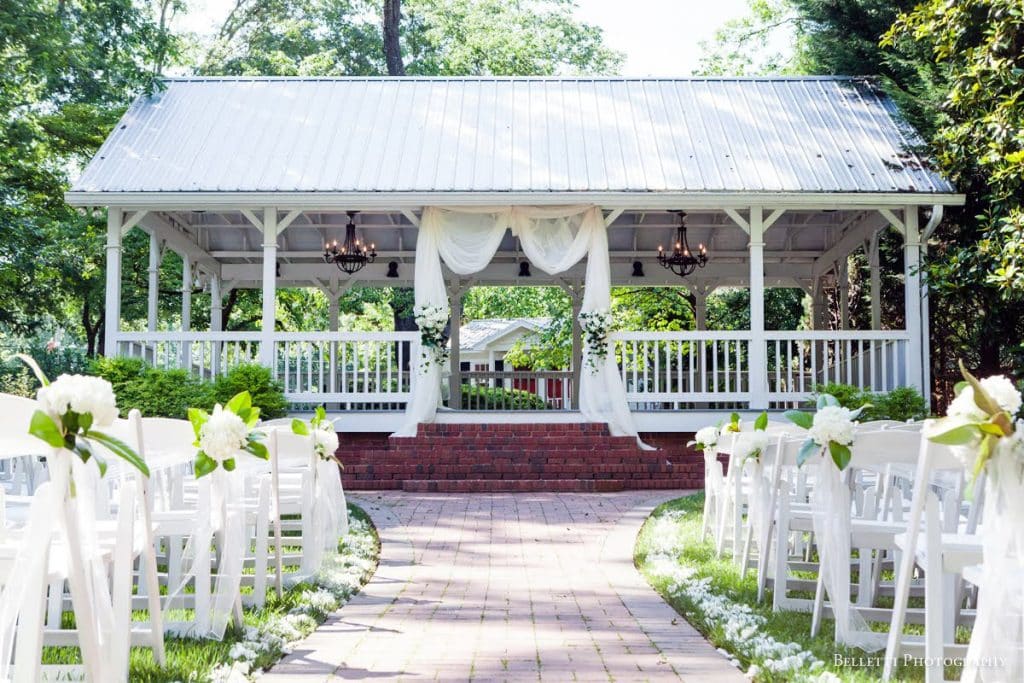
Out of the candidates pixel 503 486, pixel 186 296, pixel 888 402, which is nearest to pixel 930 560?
pixel 503 486

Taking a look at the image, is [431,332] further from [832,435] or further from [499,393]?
[832,435]

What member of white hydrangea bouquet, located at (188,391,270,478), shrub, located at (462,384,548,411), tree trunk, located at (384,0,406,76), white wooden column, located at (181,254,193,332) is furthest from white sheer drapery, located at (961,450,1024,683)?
tree trunk, located at (384,0,406,76)

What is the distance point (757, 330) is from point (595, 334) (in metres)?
2.07

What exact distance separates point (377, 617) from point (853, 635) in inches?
91.0

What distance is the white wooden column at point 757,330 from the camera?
13469mm

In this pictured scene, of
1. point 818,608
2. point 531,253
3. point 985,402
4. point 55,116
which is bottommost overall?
point 818,608

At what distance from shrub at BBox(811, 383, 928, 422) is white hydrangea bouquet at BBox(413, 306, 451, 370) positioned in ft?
15.2

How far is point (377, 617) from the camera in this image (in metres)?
5.41

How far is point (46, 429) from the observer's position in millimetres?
3055

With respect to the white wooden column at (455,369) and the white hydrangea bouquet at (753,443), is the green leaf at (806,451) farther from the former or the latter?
the white wooden column at (455,369)

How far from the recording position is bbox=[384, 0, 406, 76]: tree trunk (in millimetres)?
24964

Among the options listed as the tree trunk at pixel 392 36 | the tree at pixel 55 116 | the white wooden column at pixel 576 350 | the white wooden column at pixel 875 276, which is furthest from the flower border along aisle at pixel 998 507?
the tree trunk at pixel 392 36

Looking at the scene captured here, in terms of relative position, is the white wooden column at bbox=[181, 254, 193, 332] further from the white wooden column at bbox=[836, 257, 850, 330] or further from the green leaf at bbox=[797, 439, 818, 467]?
the green leaf at bbox=[797, 439, 818, 467]

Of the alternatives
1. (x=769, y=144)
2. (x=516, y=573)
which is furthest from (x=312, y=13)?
(x=516, y=573)
